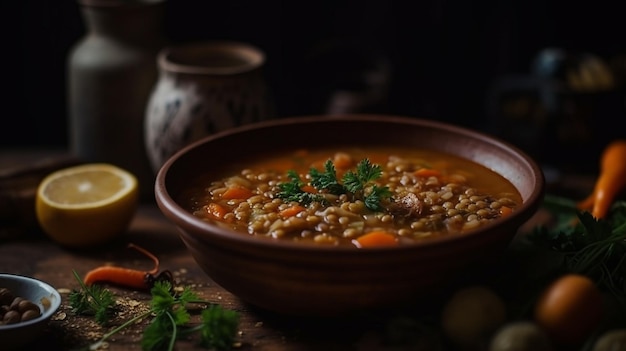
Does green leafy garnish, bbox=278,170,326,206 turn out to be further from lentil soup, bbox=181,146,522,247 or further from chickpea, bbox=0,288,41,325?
chickpea, bbox=0,288,41,325

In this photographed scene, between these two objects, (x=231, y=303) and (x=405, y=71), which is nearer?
(x=231, y=303)

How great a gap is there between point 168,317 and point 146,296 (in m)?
0.30

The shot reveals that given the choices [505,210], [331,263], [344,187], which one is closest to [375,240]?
[331,263]

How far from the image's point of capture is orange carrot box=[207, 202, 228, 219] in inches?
98.5

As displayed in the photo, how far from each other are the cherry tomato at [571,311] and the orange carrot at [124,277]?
3.65 ft

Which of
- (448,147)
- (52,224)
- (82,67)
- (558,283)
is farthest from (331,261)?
(82,67)

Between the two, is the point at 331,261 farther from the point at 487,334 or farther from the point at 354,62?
→ the point at 354,62

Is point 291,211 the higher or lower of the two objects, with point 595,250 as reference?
higher

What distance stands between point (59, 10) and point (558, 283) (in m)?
2.72

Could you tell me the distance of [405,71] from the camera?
4.30m

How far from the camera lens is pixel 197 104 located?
3.26m

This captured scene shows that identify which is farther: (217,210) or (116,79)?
(116,79)

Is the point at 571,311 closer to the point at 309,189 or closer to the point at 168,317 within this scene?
the point at 309,189

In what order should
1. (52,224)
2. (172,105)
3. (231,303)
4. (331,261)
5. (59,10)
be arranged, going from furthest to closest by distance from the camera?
(59,10), (172,105), (52,224), (231,303), (331,261)
